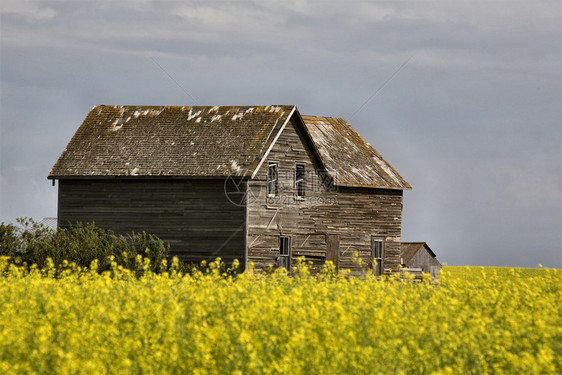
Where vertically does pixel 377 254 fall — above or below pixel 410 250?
below

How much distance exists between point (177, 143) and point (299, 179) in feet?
16.5

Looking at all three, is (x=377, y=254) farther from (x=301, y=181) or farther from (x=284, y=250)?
(x=284, y=250)

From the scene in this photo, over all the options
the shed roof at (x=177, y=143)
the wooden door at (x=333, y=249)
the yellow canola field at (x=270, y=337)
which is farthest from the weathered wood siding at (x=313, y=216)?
the yellow canola field at (x=270, y=337)

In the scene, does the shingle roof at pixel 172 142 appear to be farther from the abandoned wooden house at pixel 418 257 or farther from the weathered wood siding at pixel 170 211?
the abandoned wooden house at pixel 418 257

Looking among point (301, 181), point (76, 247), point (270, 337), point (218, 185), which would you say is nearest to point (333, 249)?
point (301, 181)

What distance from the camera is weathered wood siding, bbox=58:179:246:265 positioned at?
27781 millimetres

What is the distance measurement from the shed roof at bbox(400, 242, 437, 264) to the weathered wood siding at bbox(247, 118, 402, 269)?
1278cm

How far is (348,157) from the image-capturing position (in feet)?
114

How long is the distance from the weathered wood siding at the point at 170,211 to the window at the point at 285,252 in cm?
227

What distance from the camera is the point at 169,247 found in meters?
27.7

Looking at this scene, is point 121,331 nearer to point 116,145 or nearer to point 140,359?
point 140,359

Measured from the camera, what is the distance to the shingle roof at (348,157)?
3284cm

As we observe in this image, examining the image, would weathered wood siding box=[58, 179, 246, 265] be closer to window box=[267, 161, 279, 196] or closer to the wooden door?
window box=[267, 161, 279, 196]

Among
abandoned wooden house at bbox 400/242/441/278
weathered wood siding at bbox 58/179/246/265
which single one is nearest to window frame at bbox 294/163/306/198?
weathered wood siding at bbox 58/179/246/265
